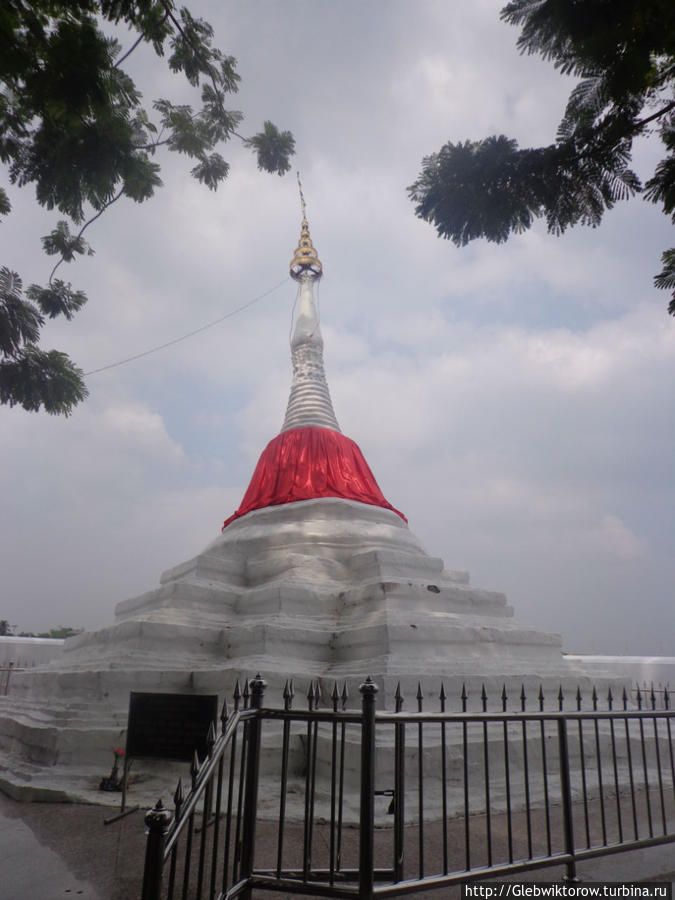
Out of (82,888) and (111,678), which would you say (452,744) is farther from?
(111,678)

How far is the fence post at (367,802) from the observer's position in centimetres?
323

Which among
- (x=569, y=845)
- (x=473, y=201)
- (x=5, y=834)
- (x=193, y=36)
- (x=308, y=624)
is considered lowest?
(x=5, y=834)

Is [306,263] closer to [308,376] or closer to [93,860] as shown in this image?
[308,376]

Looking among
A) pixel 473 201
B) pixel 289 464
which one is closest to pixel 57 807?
pixel 473 201

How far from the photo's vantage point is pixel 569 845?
4.06m

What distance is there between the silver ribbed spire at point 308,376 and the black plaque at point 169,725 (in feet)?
33.0

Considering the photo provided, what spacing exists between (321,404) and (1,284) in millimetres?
9996

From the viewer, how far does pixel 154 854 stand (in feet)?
7.59

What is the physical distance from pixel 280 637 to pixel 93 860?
13.4 feet

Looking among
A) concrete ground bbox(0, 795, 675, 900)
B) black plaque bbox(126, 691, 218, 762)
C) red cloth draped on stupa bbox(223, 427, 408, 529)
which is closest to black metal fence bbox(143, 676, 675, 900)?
concrete ground bbox(0, 795, 675, 900)

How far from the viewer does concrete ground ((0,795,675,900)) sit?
12.9 feet

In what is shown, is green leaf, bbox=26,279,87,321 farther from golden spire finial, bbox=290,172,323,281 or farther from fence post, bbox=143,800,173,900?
golden spire finial, bbox=290,172,323,281

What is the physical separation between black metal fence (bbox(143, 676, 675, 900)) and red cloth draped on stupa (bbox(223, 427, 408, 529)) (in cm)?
636

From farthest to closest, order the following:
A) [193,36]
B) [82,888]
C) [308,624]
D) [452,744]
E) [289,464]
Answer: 1. [289,464]
2. [308,624]
3. [452,744]
4. [193,36]
5. [82,888]
